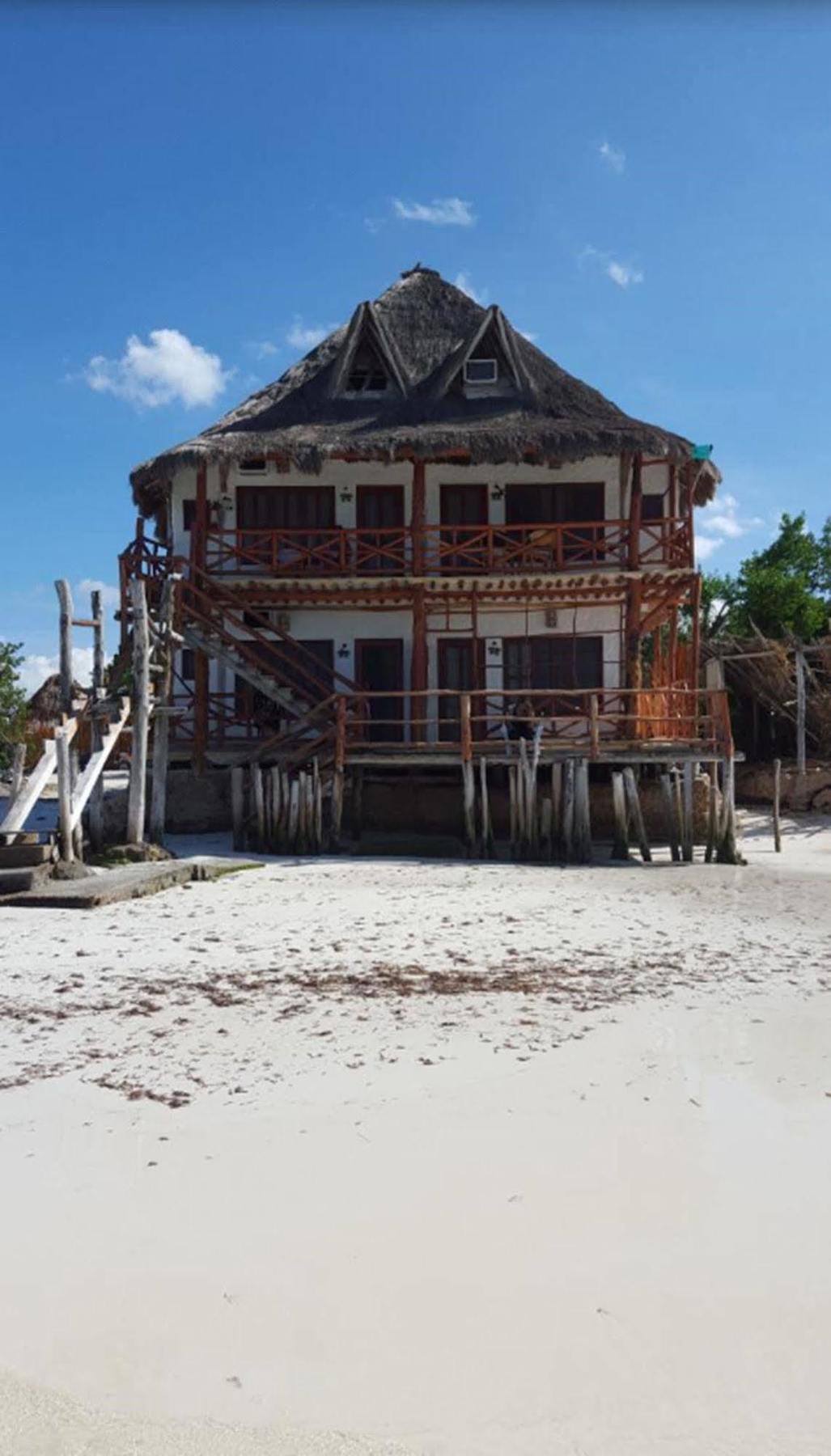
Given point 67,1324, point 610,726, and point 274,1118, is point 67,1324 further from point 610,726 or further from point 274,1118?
point 610,726

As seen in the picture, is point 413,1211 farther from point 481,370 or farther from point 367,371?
point 367,371

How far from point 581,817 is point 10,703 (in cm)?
1678

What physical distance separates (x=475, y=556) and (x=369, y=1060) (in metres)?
15.4

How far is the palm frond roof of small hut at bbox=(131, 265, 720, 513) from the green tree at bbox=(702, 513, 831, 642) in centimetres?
749

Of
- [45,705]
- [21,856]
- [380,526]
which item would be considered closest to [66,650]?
[21,856]

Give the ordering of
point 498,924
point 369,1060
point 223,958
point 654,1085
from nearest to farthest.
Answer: point 654,1085 < point 369,1060 < point 223,958 < point 498,924

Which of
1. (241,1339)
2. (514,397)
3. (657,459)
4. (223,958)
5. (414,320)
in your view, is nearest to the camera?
(241,1339)

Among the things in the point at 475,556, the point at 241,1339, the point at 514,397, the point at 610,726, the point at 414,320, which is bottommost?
the point at 241,1339

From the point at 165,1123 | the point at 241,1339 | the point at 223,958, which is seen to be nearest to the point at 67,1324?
the point at 241,1339

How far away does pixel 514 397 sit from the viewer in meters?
21.0

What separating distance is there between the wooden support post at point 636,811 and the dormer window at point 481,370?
31.2 feet

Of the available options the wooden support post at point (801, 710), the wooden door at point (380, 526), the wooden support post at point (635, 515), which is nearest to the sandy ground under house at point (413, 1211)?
the wooden support post at point (635, 515)

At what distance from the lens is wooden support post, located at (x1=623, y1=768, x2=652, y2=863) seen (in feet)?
52.2

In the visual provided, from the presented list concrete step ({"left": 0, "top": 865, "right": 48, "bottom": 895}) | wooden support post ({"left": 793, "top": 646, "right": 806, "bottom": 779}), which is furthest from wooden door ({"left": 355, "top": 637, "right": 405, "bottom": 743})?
concrete step ({"left": 0, "top": 865, "right": 48, "bottom": 895})
